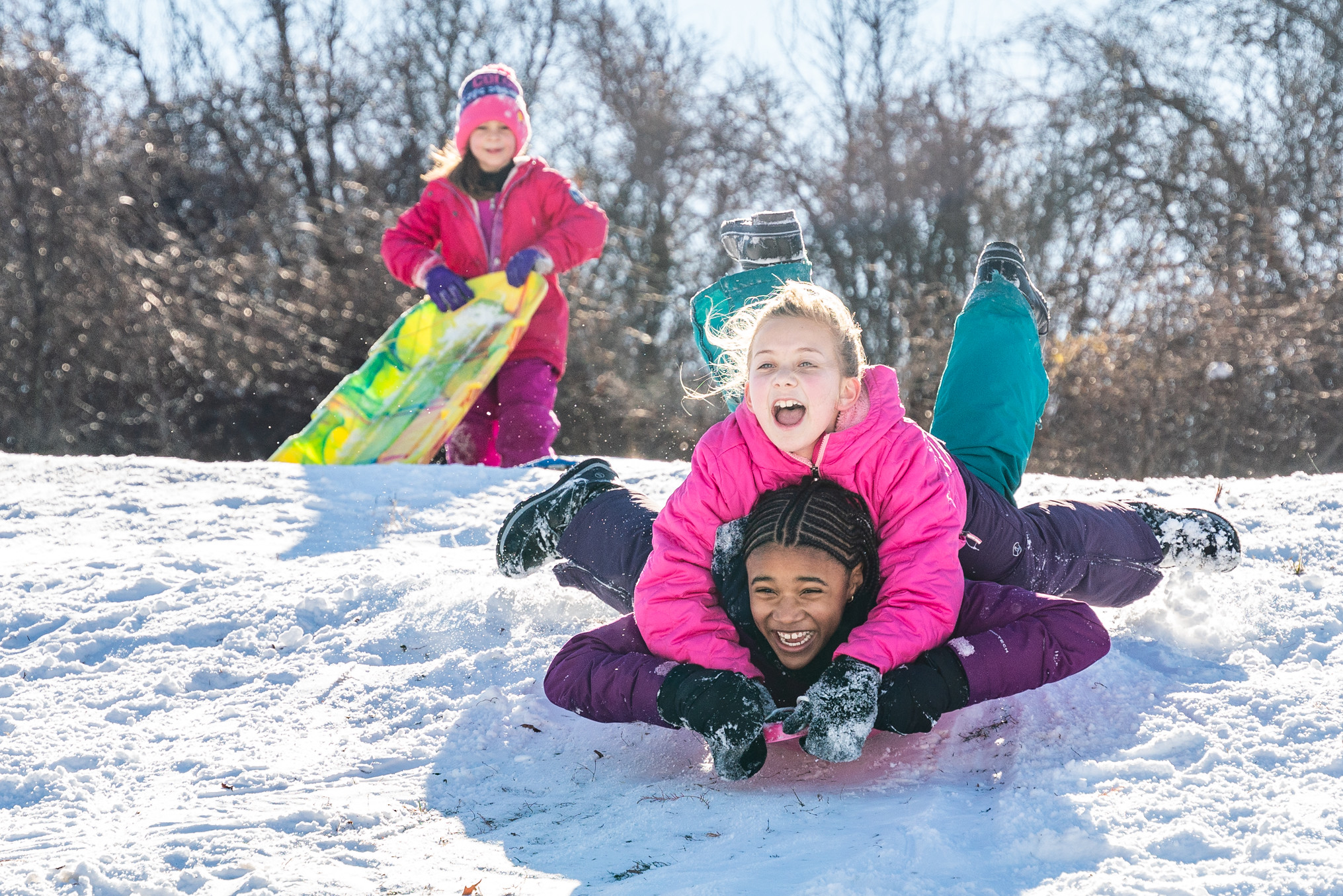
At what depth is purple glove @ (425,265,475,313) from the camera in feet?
17.3

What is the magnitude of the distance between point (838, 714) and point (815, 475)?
21.3 inches

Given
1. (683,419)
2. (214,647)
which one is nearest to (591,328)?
Result: (683,419)

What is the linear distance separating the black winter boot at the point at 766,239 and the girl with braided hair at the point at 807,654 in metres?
1.60

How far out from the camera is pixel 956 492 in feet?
7.74

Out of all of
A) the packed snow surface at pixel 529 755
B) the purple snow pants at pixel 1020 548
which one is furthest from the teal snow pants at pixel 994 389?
the packed snow surface at pixel 529 755

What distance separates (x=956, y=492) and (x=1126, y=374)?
5.34 m

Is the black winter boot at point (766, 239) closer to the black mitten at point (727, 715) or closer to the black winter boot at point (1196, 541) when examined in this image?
the black winter boot at point (1196, 541)

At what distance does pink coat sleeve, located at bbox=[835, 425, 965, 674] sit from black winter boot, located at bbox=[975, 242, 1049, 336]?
1333mm

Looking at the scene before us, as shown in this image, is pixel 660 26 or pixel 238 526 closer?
pixel 238 526

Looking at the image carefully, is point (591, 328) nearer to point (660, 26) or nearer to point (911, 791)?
point (660, 26)

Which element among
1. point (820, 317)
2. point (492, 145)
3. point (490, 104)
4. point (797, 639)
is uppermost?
point (490, 104)

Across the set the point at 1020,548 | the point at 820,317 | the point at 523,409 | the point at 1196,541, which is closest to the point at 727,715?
the point at 820,317

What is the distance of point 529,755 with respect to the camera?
2412 millimetres

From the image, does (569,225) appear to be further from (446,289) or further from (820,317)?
(820,317)
